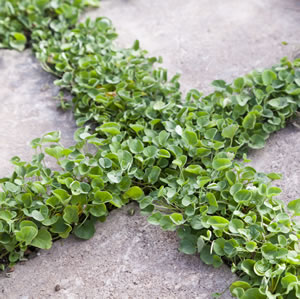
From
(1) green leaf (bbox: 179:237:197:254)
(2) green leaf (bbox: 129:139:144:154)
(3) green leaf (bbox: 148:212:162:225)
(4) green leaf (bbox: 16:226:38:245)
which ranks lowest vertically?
(4) green leaf (bbox: 16:226:38:245)

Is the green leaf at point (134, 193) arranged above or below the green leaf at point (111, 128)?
below

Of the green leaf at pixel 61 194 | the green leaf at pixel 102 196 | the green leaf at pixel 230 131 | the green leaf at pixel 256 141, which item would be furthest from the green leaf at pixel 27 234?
the green leaf at pixel 256 141

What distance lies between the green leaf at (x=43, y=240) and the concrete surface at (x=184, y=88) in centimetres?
8

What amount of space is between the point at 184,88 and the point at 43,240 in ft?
4.18

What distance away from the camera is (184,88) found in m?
2.73

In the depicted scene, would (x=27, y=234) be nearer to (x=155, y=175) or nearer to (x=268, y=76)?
→ (x=155, y=175)

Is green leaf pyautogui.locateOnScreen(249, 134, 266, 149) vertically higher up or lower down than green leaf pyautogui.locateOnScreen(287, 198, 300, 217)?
lower down

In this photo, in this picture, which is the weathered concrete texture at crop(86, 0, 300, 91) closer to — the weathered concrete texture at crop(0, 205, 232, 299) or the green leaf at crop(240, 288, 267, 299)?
the weathered concrete texture at crop(0, 205, 232, 299)

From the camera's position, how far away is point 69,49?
2879 millimetres

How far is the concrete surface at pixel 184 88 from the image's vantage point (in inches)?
73.2

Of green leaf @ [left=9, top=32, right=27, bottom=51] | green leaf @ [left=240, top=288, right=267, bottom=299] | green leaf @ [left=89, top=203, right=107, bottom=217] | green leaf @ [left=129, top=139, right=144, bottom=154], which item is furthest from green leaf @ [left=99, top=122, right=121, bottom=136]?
green leaf @ [left=9, top=32, right=27, bottom=51]

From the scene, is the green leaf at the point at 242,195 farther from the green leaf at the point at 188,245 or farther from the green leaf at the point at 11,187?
the green leaf at the point at 11,187

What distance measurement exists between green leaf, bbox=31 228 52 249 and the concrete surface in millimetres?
79

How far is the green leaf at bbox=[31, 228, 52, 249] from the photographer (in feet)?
6.31
